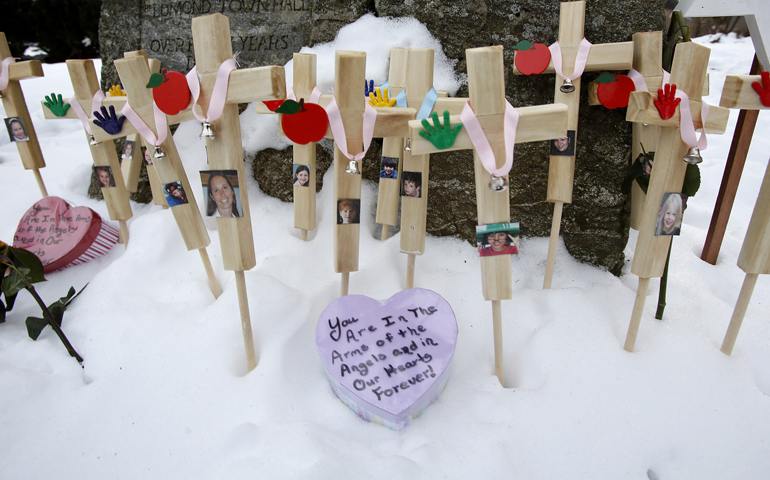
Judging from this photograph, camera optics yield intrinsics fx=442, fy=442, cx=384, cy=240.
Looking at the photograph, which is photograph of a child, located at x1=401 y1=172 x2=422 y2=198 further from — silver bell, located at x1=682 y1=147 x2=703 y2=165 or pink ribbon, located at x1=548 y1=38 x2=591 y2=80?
silver bell, located at x1=682 y1=147 x2=703 y2=165

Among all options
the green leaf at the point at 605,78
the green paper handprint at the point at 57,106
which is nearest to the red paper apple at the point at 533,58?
the green leaf at the point at 605,78

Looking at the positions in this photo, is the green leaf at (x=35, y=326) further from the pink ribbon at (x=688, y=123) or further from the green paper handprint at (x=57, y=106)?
the pink ribbon at (x=688, y=123)

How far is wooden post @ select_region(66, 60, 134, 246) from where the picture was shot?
5.03 feet

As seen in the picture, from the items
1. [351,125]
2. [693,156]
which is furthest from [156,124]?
[693,156]

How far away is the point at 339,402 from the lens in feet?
3.94

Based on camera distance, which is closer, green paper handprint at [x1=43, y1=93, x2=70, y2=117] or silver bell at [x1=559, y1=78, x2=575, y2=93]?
silver bell at [x1=559, y1=78, x2=575, y2=93]

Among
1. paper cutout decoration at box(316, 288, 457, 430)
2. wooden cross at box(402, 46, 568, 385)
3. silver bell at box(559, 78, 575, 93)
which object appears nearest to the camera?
wooden cross at box(402, 46, 568, 385)

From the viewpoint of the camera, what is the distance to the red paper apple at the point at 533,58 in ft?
4.17

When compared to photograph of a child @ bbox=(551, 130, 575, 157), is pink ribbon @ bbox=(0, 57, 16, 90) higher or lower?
higher

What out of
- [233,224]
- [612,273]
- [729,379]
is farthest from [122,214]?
[729,379]

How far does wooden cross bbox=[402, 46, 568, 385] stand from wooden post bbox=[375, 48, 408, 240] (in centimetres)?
29

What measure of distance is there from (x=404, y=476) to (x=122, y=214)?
57.5 inches

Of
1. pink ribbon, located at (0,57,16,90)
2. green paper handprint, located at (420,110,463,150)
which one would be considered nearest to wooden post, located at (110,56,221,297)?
green paper handprint, located at (420,110,463,150)

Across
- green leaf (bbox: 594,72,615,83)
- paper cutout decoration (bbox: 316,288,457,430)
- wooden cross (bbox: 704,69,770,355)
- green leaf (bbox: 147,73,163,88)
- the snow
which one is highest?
green leaf (bbox: 147,73,163,88)
